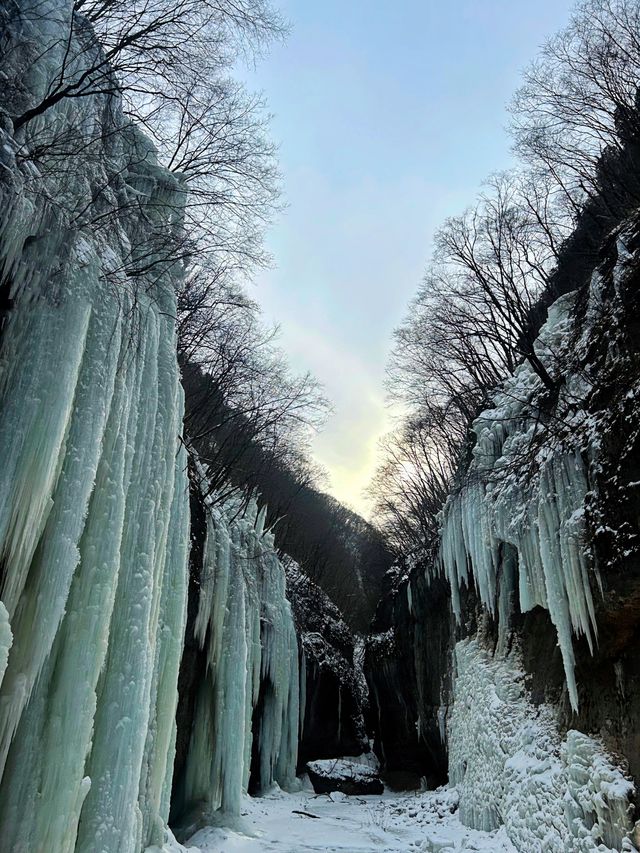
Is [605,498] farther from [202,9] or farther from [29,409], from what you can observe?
[202,9]

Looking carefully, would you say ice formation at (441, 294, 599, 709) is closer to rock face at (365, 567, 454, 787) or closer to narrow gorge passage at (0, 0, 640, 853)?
narrow gorge passage at (0, 0, 640, 853)

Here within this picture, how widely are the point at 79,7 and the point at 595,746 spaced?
769cm

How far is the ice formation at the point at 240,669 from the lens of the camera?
7703 millimetres

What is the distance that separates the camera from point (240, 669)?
8391mm

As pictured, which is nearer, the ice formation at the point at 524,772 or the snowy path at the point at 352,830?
the ice formation at the point at 524,772

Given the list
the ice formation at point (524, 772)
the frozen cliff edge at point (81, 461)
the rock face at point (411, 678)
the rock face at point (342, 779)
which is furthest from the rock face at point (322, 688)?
the frozen cliff edge at point (81, 461)

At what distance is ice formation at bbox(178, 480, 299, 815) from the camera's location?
25.3 ft

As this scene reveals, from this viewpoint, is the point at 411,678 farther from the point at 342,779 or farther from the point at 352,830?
the point at 352,830

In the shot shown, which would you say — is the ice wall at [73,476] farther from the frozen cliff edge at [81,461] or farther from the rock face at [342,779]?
the rock face at [342,779]

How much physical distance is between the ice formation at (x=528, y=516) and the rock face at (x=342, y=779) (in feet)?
19.1

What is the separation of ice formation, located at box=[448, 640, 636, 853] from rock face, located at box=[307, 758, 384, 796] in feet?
12.0

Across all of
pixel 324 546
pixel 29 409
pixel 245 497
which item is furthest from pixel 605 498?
pixel 324 546

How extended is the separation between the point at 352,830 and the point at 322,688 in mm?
7676

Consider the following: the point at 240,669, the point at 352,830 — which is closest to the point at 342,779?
the point at 352,830
